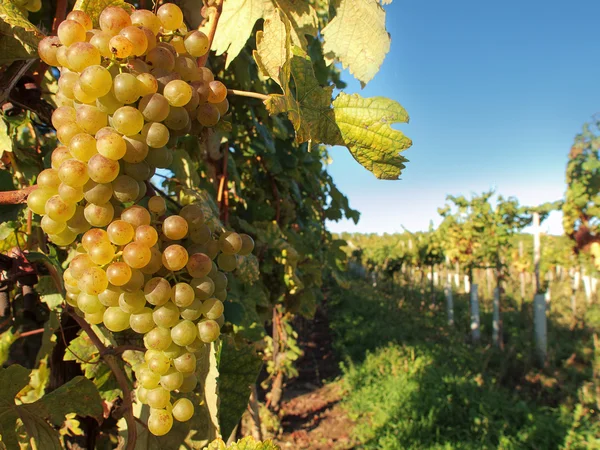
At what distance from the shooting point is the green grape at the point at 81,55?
0.67 metres

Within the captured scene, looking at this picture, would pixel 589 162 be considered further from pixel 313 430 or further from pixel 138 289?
pixel 138 289

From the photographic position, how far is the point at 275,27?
2.71ft

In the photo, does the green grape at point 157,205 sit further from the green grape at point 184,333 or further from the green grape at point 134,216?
the green grape at point 184,333

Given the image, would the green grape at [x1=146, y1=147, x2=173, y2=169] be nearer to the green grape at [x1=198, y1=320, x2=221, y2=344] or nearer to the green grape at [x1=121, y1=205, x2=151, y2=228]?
the green grape at [x1=121, y1=205, x2=151, y2=228]

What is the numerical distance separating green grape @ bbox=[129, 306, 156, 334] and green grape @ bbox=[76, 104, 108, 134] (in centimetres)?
31

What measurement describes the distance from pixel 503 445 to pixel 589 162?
24.5 feet

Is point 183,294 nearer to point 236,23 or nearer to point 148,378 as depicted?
point 148,378

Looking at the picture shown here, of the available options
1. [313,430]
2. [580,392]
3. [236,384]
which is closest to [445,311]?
[580,392]

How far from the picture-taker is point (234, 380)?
1.00 meters

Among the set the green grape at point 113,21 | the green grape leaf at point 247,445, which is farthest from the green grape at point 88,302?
the green grape at point 113,21

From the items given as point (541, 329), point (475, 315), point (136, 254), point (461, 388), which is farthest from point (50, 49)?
point (475, 315)

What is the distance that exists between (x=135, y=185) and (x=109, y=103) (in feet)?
0.44

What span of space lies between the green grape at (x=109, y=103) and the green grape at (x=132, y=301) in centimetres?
27

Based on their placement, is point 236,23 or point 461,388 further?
point 461,388
